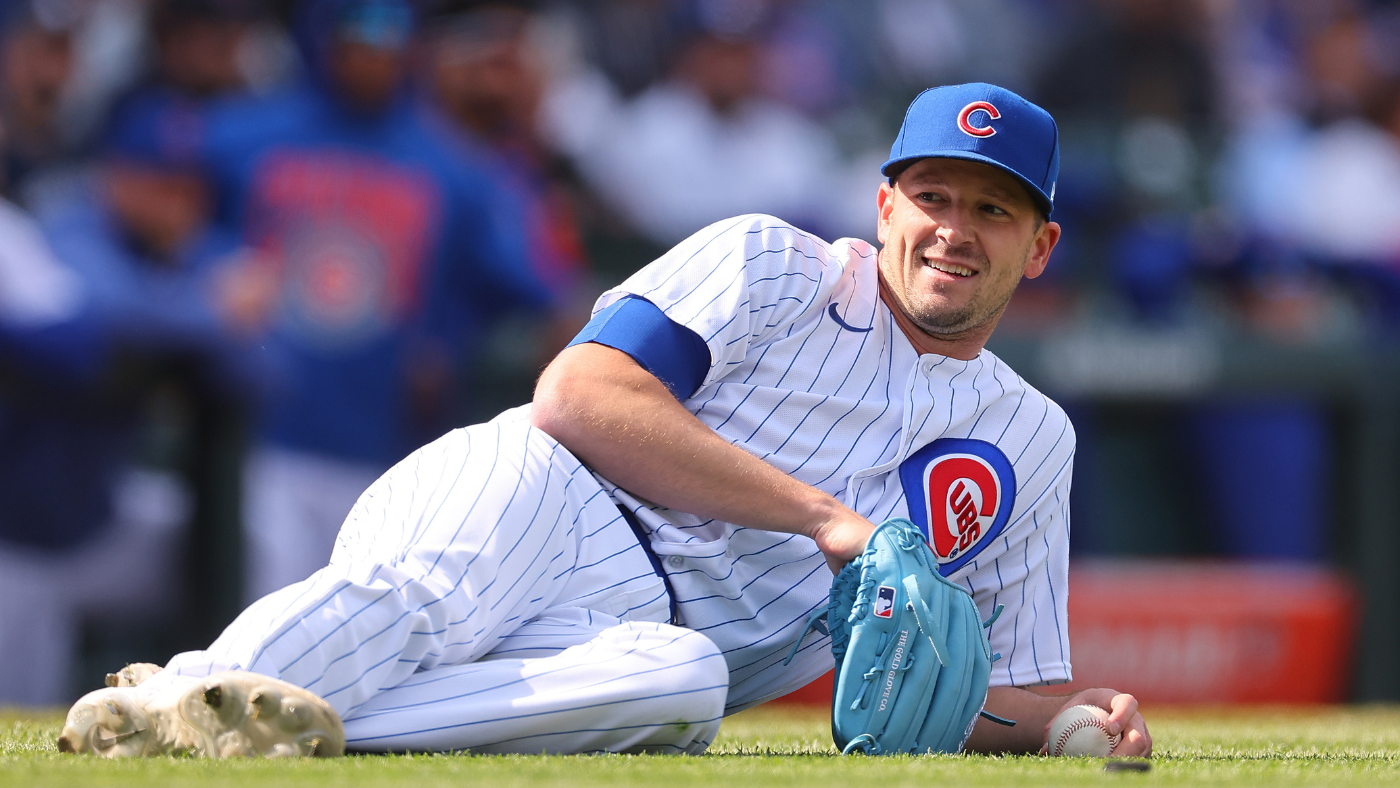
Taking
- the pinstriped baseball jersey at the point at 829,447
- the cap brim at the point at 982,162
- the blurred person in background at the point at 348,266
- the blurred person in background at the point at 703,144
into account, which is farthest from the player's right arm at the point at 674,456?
the blurred person in background at the point at 703,144

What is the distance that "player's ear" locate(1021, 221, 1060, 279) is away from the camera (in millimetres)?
2967

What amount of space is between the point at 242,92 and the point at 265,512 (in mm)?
1604

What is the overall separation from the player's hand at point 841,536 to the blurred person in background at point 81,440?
10.9 feet

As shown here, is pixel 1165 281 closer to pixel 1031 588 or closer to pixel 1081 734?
pixel 1031 588

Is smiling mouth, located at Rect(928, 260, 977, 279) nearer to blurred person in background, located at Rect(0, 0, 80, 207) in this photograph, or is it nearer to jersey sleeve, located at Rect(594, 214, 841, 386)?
jersey sleeve, located at Rect(594, 214, 841, 386)

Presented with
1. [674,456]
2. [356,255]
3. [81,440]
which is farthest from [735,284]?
[356,255]

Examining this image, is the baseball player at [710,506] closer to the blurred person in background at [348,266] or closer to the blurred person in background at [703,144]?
the blurred person in background at [348,266]

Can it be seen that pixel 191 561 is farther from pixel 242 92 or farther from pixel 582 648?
pixel 582 648

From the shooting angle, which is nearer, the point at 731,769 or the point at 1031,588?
the point at 731,769

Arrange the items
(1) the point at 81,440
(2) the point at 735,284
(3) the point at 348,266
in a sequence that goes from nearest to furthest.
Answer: (2) the point at 735,284 → (1) the point at 81,440 → (3) the point at 348,266

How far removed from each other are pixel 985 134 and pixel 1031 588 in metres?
0.79

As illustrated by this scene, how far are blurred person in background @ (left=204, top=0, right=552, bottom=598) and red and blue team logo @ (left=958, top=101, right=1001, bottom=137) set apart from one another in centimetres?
336

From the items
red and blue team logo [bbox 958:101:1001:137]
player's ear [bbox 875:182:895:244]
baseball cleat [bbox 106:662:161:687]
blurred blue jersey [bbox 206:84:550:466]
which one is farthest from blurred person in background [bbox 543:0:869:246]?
baseball cleat [bbox 106:662:161:687]

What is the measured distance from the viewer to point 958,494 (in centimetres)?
286
